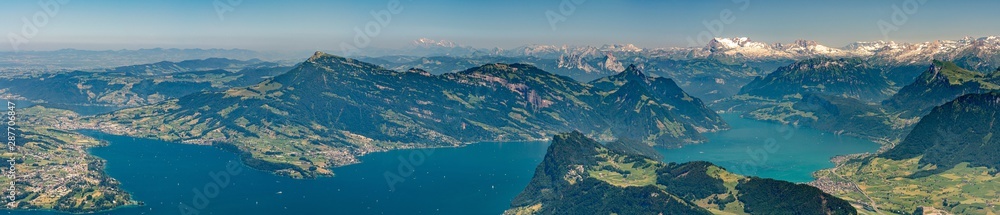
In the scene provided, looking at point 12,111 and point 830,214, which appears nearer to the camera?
point 12,111

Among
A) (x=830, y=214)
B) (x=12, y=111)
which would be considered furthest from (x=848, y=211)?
(x=12, y=111)

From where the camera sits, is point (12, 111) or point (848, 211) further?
point (848, 211)

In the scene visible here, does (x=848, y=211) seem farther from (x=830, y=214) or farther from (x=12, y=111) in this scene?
(x=12, y=111)

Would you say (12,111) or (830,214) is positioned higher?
(12,111)

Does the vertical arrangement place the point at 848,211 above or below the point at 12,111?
below
